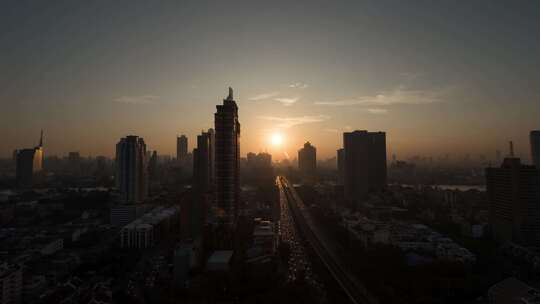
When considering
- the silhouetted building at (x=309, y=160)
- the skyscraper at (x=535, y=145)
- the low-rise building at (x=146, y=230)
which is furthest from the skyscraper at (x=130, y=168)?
the skyscraper at (x=535, y=145)

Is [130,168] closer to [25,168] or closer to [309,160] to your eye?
[25,168]

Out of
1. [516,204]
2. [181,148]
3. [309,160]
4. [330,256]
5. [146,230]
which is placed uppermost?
[181,148]

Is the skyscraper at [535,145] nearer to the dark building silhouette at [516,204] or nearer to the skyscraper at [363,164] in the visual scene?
the skyscraper at [363,164]

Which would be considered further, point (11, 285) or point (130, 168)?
point (130, 168)

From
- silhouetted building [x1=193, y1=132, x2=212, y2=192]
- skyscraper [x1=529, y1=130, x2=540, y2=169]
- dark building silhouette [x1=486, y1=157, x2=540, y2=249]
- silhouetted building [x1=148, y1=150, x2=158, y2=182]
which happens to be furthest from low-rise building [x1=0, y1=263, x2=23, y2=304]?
skyscraper [x1=529, y1=130, x2=540, y2=169]

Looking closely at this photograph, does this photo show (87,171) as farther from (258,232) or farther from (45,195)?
(258,232)

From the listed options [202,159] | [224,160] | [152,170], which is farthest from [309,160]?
[224,160]

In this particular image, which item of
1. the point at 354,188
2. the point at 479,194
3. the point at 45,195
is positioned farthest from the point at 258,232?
the point at 45,195
